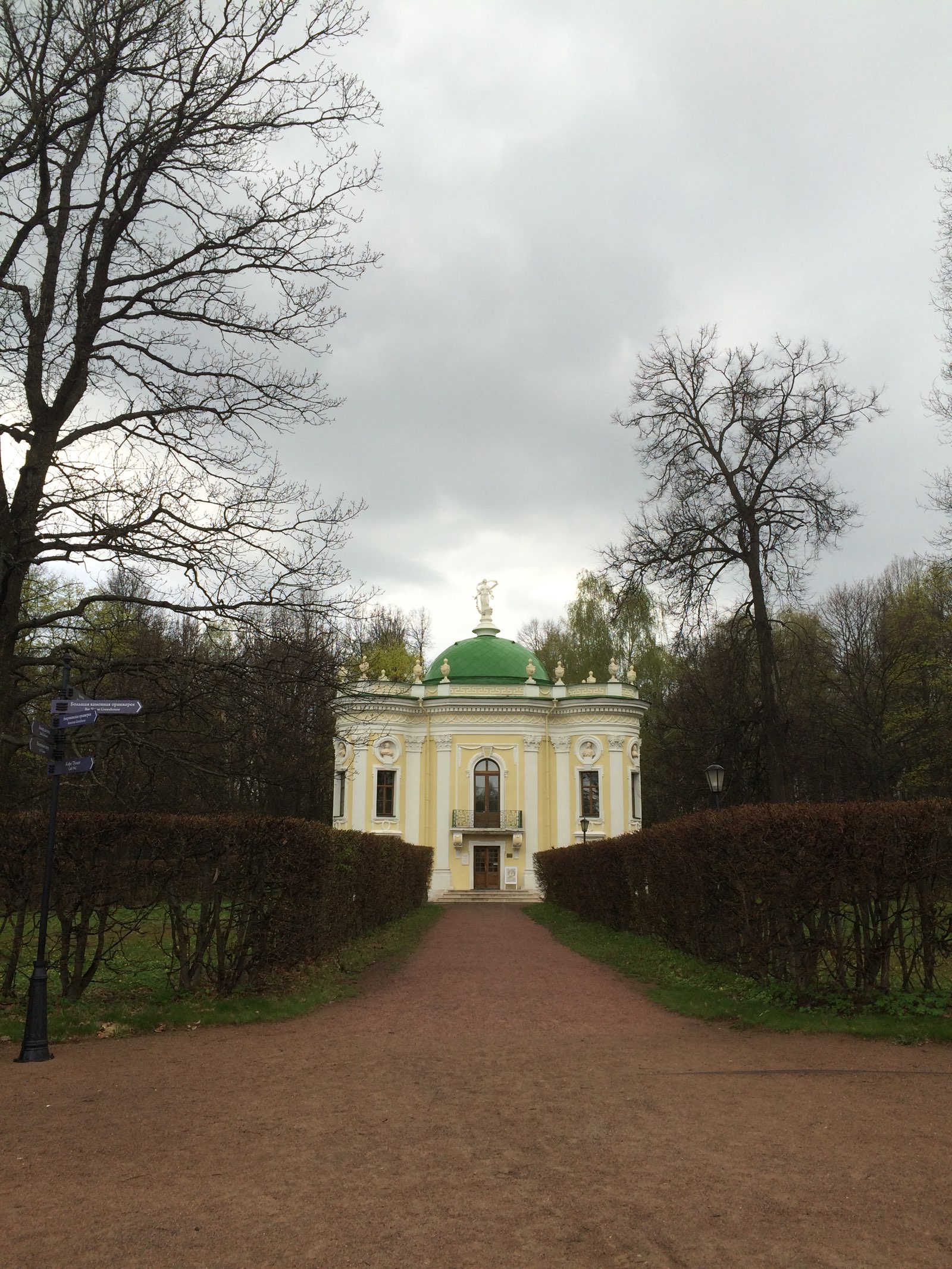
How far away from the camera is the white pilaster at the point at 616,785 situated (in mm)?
41000

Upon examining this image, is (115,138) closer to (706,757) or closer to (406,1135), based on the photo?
(406,1135)

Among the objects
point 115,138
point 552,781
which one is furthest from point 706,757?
point 115,138

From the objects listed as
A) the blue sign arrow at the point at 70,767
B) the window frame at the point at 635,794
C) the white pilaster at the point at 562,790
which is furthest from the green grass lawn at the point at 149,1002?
the window frame at the point at 635,794

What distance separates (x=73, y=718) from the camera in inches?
334

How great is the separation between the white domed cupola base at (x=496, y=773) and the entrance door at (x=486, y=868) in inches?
1.6

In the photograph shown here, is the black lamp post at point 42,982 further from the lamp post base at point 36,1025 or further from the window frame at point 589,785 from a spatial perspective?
the window frame at point 589,785

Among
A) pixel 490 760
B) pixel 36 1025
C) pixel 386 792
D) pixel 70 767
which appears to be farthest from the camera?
pixel 490 760

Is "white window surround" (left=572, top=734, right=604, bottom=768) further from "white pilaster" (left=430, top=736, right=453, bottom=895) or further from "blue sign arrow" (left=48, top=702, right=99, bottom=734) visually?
"blue sign arrow" (left=48, top=702, right=99, bottom=734)

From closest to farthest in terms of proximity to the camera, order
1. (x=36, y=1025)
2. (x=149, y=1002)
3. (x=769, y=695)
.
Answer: (x=36, y=1025) → (x=149, y=1002) → (x=769, y=695)

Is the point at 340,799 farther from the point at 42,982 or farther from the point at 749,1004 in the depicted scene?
the point at 42,982

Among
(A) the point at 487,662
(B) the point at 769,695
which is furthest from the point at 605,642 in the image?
(B) the point at 769,695

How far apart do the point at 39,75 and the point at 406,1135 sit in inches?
433

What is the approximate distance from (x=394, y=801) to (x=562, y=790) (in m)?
7.20

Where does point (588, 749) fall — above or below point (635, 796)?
above
